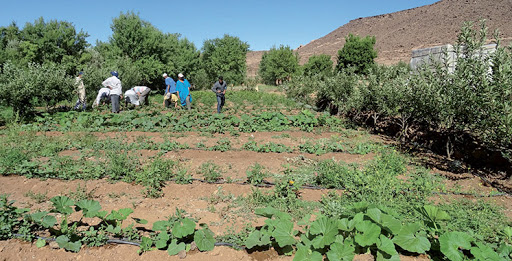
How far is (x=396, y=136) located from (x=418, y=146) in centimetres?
138

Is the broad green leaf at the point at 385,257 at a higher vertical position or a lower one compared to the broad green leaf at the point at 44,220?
lower

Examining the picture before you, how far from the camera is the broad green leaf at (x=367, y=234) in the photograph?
2.63 metres

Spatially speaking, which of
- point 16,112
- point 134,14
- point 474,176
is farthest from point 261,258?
point 134,14

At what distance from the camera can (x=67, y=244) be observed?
2.91 metres

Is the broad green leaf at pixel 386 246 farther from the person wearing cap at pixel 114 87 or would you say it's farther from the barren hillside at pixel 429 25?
the barren hillside at pixel 429 25

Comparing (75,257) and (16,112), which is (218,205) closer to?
(75,257)

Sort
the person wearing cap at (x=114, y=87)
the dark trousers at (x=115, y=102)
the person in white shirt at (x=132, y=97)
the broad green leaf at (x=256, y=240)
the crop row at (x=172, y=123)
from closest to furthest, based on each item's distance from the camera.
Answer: the broad green leaf at (x=256, y=240) < the crop row at (x=172, y=123) < the person wearing cap at (x=114, y=87) < the dark trousers at (x=115, y=102) < the person in white shirt at (x=132, y=97)

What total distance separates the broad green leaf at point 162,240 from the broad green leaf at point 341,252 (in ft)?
5.07

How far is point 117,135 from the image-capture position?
301 inches

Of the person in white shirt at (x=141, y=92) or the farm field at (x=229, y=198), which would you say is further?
the person in white shirt at (x=141, y=92)

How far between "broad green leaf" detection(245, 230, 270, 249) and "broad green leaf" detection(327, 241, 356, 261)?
62 centimetres

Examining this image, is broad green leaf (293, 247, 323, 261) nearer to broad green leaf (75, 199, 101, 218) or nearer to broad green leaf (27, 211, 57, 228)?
broad green leaf (75, 199, 101, 218)

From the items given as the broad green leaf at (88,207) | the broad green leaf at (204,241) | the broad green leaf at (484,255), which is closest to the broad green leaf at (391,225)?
the broad green leaf at (484,255)

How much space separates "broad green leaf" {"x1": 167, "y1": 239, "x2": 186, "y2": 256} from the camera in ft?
9.44
